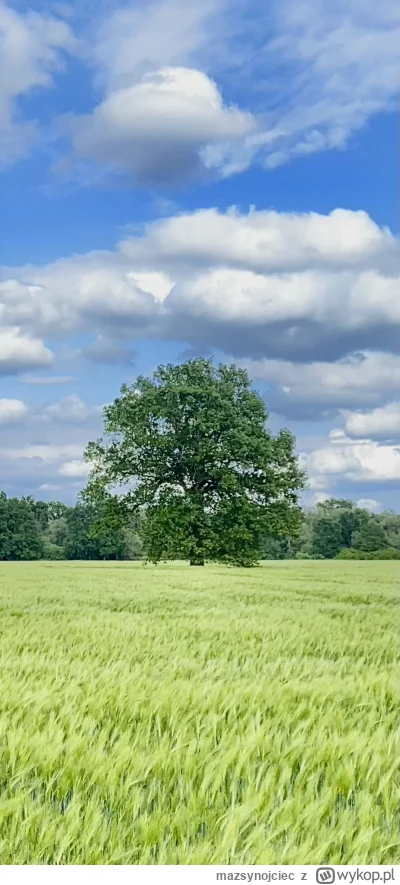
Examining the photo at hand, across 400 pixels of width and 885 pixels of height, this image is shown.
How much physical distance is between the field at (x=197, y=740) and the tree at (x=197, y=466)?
3630 millimetres

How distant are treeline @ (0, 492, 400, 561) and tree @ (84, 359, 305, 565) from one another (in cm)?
24

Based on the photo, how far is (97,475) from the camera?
30.7 feet

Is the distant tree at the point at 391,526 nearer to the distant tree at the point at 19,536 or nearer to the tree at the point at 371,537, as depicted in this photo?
the tree at the point at 371,537

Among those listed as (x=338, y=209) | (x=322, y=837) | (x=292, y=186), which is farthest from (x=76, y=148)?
(x=322, y=837)

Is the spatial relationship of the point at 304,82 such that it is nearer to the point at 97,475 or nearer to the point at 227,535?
the point at 227,535

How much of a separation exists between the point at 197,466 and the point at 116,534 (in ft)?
3.96

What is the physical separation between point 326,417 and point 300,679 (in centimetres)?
180

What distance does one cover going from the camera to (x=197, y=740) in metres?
2.40

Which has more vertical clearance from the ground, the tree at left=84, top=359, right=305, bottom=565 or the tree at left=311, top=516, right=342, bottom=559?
the tree at left=84, top=359, right=305, bottom=565
